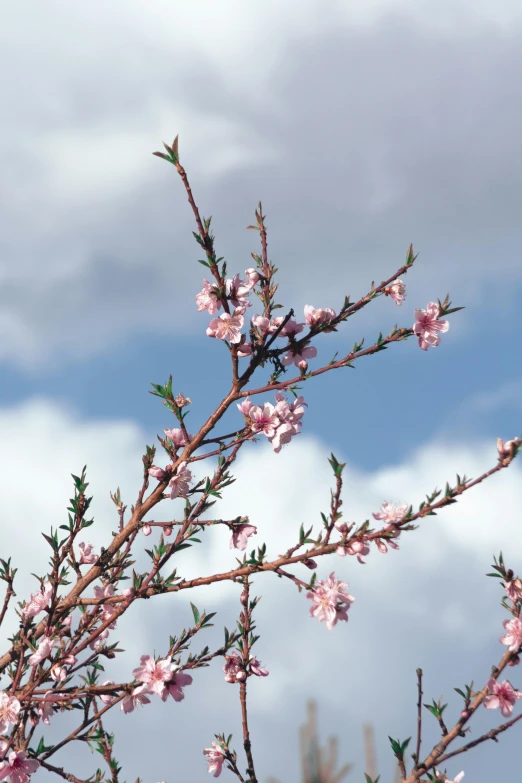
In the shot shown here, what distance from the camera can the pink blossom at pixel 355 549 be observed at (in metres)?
3.76

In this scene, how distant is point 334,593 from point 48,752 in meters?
2.41

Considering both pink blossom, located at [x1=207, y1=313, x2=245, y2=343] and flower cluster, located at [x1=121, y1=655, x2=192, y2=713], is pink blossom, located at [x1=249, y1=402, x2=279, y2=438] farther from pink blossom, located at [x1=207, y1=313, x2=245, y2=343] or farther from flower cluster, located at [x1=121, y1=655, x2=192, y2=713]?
flower cluster, located at [x1=121, y1=655, x2=192, y2=713]

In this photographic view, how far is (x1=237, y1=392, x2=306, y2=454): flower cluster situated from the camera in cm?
471

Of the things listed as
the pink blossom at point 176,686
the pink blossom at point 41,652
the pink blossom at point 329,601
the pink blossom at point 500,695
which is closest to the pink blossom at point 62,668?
the pink blossom at point 41,652

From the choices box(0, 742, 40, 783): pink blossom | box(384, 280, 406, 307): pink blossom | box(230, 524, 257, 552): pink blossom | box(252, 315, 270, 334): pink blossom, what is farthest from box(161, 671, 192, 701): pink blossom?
box(384, 280, 406, 307): pink blossom

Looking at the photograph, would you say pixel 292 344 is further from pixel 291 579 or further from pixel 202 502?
pixel 291 579

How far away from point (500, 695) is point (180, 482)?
223cm

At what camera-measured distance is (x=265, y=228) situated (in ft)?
16.9

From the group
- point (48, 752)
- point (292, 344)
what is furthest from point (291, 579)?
point (48, 752)

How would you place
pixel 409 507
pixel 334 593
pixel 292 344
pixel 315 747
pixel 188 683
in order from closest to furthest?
pixel 409 507, pixel 334 593, pixel 188 683, pixel 292 344, pixel 315 747

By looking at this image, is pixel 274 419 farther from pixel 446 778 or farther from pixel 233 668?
pixel 446 778

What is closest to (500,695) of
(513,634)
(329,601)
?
(513,634)

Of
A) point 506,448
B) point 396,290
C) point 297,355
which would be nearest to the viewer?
point 506,448

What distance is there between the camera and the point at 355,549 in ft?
12.4
